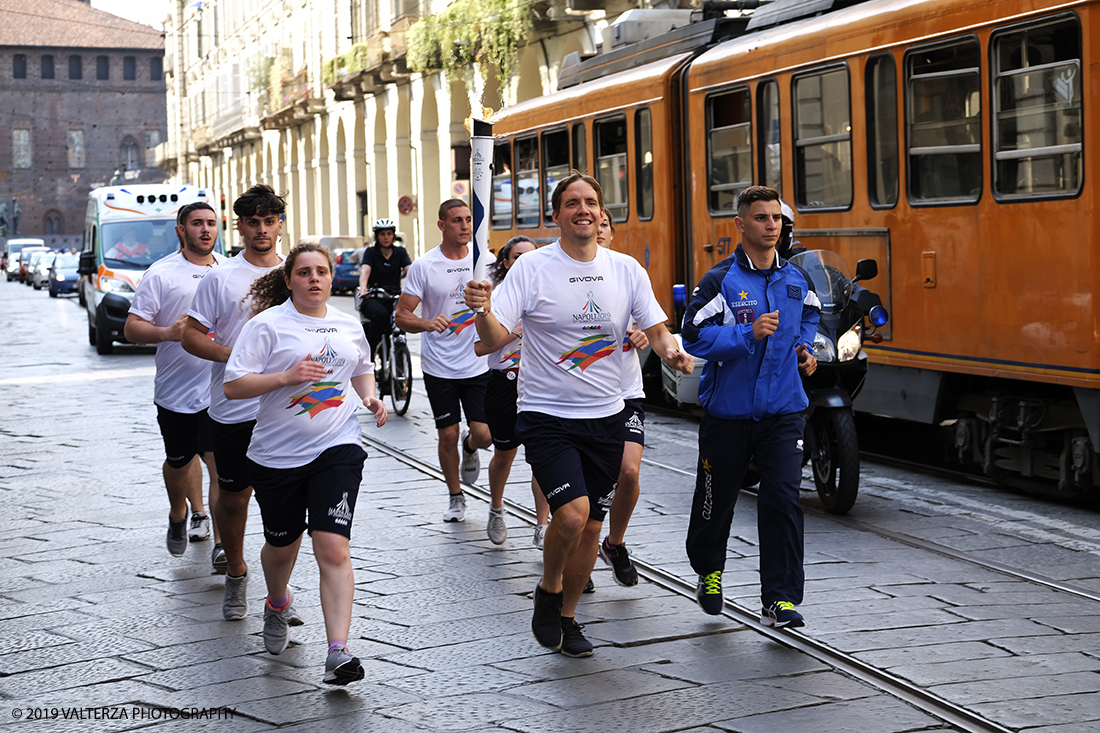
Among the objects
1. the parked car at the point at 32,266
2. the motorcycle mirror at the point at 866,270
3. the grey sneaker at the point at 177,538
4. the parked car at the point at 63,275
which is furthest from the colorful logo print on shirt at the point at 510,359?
the parked car at the point at 32,266

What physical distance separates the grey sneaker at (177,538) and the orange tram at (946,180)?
4611 millimetres

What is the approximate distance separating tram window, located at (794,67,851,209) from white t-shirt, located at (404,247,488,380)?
135 inches

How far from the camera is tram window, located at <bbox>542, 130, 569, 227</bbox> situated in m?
15.7

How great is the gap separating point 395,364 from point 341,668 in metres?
8.55

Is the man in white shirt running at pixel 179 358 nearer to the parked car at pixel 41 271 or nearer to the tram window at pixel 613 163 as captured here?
the tram window at pixel 613 163

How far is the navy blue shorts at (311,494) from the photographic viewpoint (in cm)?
516

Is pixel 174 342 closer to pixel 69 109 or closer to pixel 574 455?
pixel 574 455

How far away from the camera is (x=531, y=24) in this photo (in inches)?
1065

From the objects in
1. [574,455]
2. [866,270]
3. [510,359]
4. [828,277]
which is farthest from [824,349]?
[574,455]

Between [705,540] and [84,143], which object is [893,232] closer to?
[705,540]

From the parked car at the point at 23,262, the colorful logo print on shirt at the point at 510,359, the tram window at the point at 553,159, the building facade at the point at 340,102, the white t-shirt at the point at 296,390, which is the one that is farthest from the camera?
the parked car at the point at 23,262

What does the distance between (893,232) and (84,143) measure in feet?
332

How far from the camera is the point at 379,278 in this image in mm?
14039

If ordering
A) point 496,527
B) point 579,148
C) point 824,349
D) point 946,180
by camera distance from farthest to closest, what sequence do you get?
point 579,148, point 946,180, point 824,349, point 496,527
